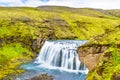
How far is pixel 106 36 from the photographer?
31266 mm

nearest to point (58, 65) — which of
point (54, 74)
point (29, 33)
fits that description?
point (54, 74)

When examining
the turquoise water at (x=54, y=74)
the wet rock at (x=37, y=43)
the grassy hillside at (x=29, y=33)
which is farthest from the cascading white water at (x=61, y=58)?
the wet rock at (x=37, y=43)

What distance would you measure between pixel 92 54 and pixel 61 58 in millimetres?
48821

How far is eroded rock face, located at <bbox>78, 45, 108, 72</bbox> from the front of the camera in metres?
29.5

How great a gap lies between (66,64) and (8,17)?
5864 centimetres

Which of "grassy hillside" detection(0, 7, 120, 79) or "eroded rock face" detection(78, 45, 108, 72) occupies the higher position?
"eroded rock face" detection(78, 45, 108, 72)

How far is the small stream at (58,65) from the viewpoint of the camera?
2505 inches

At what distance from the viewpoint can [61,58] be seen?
7850 cm

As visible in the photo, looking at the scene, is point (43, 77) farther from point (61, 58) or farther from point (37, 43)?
point (37, 43)

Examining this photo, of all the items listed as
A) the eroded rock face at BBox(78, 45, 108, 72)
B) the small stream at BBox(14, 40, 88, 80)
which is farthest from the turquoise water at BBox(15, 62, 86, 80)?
the eroded rock face at BBox(78, 45, 108, 72)

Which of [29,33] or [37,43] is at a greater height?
[29,33]

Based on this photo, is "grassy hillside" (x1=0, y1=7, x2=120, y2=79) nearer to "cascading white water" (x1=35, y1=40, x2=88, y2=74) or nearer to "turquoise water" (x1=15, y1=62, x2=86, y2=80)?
"turquoise water" (x1=15, y1=62, x2=86, y2=80)

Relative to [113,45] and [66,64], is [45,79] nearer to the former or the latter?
[66,64]

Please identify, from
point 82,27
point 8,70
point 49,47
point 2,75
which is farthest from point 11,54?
point 82,27
